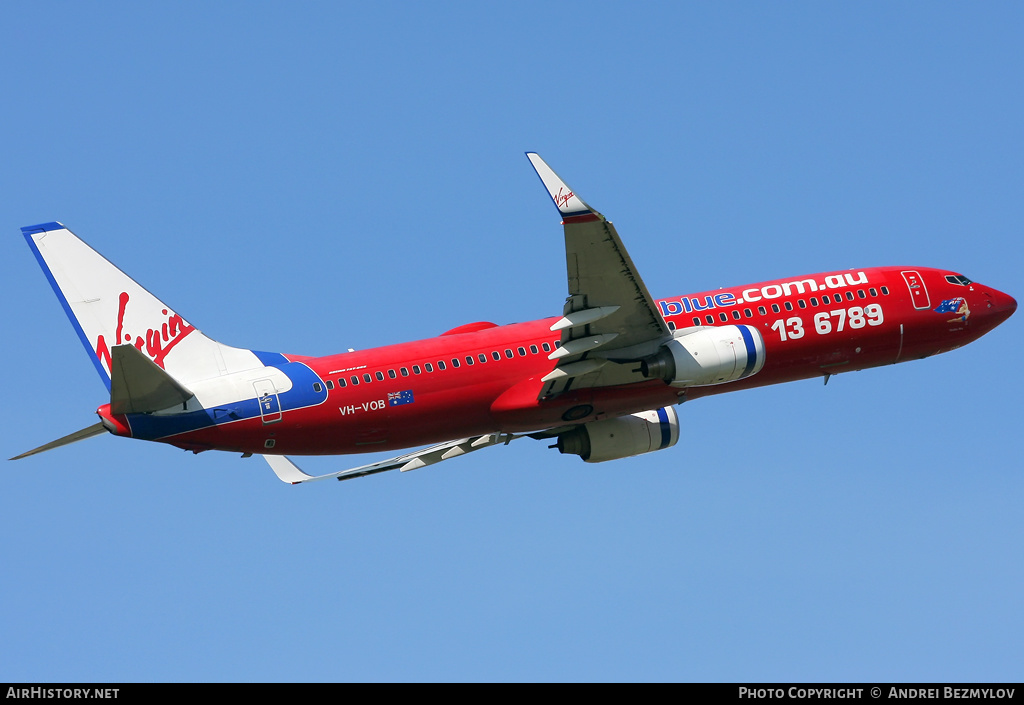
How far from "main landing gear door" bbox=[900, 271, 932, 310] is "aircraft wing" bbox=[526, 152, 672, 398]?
1100 cm

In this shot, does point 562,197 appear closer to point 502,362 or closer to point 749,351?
point 502,362

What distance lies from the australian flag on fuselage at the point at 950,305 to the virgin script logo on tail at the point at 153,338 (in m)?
27.5

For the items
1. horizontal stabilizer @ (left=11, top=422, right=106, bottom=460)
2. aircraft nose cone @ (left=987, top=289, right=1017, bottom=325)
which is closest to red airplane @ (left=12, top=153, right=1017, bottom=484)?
horizontal stabilizer @ (left=11, top=422, right=106, bottom=460)

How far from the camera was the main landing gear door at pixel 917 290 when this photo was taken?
48750mm

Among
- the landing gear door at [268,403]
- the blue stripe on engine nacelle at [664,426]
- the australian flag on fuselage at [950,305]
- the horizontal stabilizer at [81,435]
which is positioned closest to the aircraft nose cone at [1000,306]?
the australian flag on fuselage at [950,305]

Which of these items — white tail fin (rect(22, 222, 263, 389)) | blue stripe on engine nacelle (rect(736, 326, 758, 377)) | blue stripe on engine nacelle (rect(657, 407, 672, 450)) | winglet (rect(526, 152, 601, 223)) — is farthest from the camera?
blue stripe on engine nacelle (rect(657, 407, 672, 450))

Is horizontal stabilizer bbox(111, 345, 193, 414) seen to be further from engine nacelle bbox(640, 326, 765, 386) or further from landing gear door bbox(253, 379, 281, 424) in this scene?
engine nacelle bbox(640, 326, 765, 386)

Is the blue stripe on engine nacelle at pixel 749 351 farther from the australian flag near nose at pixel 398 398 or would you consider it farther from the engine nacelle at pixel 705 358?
the australian flag near nose at pixel 398 398

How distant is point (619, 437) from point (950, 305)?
13653 mm

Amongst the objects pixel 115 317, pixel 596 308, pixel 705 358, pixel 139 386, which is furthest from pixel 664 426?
pixel 115 317

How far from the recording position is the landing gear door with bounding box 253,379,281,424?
41469 mm

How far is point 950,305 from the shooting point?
49.5 meters
